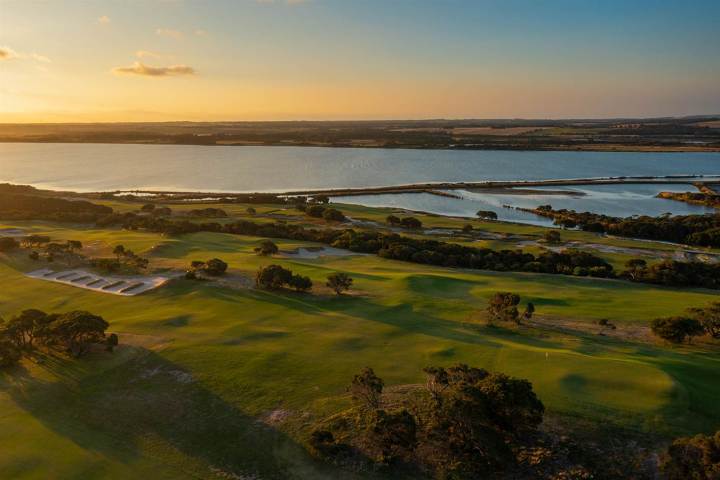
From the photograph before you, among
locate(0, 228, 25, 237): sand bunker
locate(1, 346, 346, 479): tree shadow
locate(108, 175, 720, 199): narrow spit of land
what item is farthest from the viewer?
locate(108, 175, 720, 199): narrow spit of land

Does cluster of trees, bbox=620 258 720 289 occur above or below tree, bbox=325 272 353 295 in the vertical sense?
below

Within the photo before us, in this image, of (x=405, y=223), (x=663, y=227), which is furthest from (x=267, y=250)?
(x=663, y=227)

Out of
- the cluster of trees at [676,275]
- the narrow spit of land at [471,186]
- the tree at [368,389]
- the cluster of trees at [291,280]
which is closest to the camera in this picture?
the tree at [368,389]

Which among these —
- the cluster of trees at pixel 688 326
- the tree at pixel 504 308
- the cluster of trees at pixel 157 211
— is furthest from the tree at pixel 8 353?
the cluster of trees at pixel 157 211

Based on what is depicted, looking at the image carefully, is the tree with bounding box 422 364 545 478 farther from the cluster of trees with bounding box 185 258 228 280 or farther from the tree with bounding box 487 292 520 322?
the cluster of trees with bounding box 185 258 228 280

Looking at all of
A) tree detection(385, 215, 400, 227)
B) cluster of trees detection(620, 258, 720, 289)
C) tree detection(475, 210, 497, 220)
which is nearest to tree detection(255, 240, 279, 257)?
tree detection(385, 215, 400, 227)

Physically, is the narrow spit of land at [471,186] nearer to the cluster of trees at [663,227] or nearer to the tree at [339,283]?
the cluster of trees at [663,227]

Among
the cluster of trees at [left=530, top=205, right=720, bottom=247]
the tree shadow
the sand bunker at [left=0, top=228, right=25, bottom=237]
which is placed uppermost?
the sand bunker at [left=0, top=228, right=25, bottom=237]
